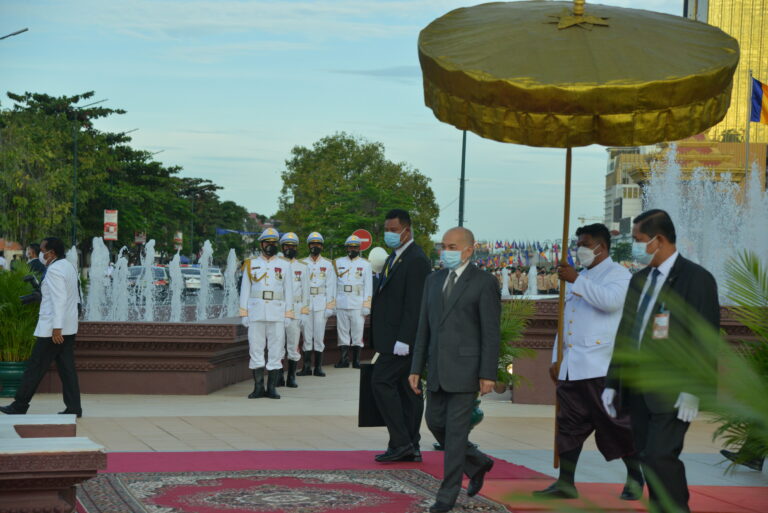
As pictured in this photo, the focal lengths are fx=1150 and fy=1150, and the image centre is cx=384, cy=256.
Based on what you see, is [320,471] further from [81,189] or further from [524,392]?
[81,189]

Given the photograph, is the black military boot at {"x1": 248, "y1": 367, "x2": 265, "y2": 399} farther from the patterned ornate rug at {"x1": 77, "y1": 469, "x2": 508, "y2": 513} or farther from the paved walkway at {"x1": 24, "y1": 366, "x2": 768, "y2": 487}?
the patterned ornate rug at {"x1": 77, "y1": 469, "x2": 508, "y2": 513}

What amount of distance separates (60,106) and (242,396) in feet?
181

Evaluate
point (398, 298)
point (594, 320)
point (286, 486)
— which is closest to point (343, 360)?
point (398, 298)

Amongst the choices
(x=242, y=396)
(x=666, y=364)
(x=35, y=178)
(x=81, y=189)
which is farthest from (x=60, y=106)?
(x=666, y=364)

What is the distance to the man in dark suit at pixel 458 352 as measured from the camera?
6895mm

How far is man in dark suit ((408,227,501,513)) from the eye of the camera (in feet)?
22.6

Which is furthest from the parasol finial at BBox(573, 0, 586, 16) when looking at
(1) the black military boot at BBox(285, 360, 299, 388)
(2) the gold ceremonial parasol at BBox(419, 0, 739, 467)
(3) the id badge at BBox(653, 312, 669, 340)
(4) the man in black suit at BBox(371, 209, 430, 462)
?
(1) the black military boot at BBox(285, 360, 299, 388)

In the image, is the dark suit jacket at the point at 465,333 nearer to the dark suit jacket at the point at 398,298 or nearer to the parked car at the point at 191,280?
the dark suit jacket at the point at 398,298

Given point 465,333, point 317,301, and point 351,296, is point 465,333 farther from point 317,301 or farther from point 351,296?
point 351,296

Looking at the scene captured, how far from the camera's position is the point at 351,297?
18828mm

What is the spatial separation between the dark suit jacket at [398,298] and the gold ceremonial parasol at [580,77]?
5.76 feet

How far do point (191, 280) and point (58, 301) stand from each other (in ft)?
163

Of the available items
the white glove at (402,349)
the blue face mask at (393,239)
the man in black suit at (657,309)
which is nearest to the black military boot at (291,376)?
the blue face mask at (393,239)

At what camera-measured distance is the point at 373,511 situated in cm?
691
